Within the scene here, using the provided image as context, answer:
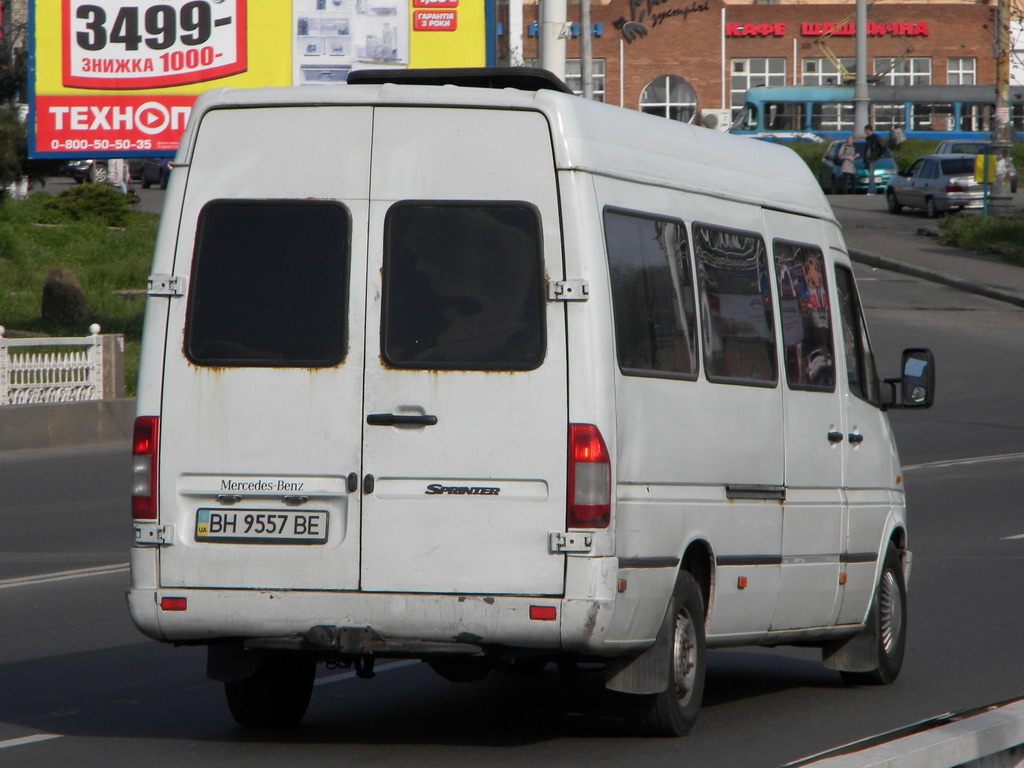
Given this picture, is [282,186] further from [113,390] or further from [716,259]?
[113,390]

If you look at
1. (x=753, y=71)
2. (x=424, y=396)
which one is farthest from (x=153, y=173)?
(x=424, y=396)

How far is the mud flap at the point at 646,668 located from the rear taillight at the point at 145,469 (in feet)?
5.67

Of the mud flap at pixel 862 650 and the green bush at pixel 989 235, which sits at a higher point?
the green bush at pixel 989 235

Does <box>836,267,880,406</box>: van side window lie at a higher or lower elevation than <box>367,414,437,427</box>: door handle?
higher

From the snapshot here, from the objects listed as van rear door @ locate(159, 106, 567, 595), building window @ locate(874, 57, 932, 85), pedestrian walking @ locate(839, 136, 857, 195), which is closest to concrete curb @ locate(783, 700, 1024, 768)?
van rear door @ locate(159, 106, 567, 595)

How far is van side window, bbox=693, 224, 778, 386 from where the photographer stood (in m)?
7.02

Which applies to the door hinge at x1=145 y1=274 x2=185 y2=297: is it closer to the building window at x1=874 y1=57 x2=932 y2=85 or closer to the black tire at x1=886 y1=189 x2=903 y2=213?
the black tire at x1=886 y1=189 x2=903 y2=213

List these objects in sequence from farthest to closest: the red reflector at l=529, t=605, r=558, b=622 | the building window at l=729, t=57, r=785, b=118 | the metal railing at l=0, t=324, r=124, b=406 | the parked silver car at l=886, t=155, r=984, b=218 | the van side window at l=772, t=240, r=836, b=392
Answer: the building window at l=729, t=57, r=785, b=118
the parked silver car at l=886, t=155, r=984, b=218
the metal railing at l=0, t=324, r=124, b=406
the van side window at l=772, t=240, r=836, b=392
the red reflector at l=529, t=605, r=558, b=622

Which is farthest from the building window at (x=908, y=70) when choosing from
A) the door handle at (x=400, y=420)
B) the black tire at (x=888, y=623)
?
the door handle at (x=400, y=420)

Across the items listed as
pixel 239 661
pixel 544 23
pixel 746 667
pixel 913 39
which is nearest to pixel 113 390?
pixel 544 23

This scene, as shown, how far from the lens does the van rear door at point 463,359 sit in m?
6.14

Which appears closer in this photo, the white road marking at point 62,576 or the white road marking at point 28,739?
the white road marking at point 28,739

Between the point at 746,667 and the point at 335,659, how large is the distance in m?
3.11

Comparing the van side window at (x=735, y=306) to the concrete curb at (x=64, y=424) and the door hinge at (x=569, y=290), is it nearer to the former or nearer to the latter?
the door hinge at (x=569, y=290)
